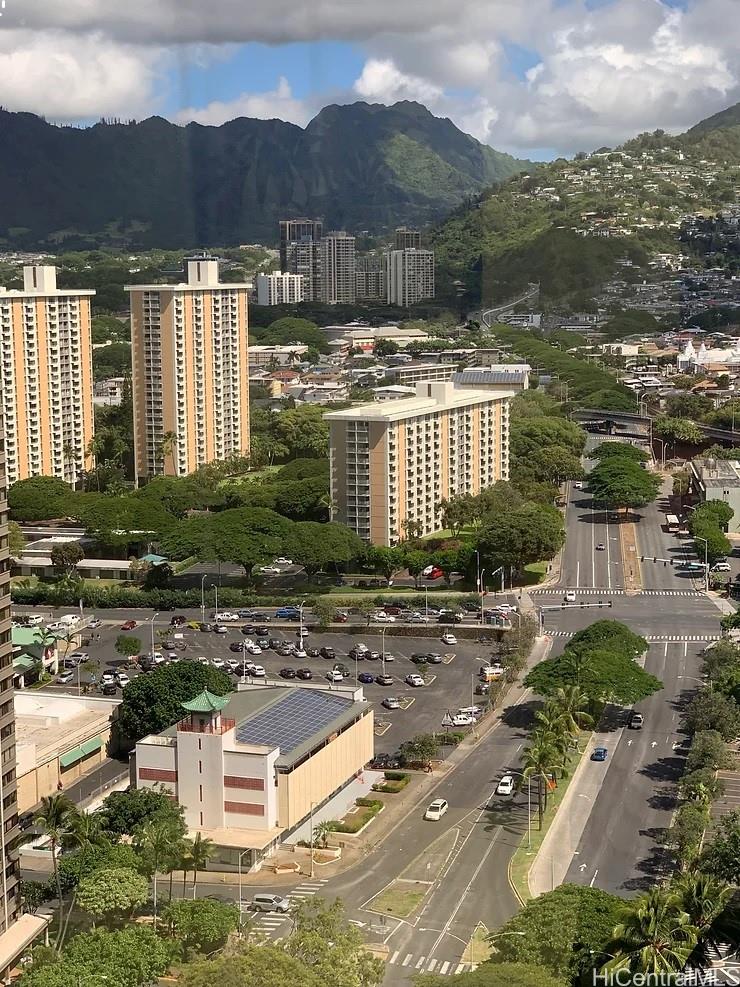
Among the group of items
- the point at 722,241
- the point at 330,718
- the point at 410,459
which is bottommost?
the point at 330,718

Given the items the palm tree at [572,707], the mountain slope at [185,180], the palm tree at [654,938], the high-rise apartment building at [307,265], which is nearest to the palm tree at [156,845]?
the palm tree at [654,938]

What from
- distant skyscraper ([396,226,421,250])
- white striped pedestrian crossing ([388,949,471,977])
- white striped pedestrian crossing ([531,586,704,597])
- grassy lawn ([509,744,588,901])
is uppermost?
distant skyscraper ([396,226,421,250])

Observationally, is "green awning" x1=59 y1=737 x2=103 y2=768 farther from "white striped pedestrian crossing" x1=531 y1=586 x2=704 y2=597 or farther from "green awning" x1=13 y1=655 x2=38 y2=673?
"white striped pedestrian crossing" x1=531 y1=586 x2=704 y2=597

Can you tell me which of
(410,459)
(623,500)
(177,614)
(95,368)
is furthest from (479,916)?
(95,368)

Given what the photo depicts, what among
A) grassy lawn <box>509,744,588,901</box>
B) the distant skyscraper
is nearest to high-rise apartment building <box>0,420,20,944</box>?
grassy lawn <box>509,744,588,901</box>

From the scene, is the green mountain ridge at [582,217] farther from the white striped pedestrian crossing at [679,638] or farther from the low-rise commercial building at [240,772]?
the low-rise commercial building at [240,772]

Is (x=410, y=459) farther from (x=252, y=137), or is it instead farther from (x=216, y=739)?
(x=252, y=137)

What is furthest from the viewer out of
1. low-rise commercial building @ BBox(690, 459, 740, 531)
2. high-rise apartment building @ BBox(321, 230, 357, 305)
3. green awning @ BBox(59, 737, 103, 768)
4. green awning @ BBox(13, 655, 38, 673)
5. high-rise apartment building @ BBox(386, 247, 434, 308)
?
high-rise apartment building @ BBox(321, 230, 357, 305)
